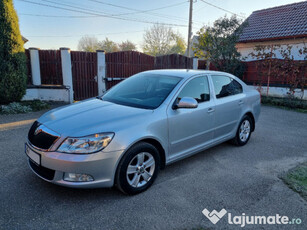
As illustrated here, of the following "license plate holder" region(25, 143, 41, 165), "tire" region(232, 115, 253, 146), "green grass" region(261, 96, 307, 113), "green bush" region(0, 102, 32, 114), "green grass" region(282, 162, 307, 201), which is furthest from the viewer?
"green grass" region(261, 96, 307, 113)

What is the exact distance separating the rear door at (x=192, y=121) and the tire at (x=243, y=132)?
1.06 metres

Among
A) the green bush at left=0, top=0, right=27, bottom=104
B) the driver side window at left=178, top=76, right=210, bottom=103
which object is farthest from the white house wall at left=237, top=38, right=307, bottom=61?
the green bush at left=0, top=0, right=27, bottom=104

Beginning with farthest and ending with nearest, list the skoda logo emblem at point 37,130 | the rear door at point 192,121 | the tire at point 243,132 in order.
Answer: the tire at point 243,132, the rear door at point 192,121, the skoda logo emblem at point 37,130

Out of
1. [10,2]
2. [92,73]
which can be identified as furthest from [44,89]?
[10,2]

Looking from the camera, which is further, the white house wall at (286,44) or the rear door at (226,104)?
the white house wall at (286,44)

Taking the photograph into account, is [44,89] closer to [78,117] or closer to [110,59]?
[110,59]

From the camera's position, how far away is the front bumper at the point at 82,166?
8.09 ft

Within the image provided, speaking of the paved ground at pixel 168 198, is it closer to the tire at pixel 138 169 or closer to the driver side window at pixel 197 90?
the tire at pixel 138 169

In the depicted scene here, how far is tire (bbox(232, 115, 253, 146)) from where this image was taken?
4.70m

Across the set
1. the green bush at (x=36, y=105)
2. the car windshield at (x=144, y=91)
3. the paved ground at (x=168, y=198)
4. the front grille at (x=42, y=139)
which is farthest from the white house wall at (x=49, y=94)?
the front grille at (x=42, y=139)

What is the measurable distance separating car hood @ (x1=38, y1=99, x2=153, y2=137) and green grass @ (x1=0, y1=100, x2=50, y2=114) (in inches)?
199

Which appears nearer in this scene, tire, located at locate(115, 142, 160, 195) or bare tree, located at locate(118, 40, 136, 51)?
tire, located at locate(115, 142, 160, 195)

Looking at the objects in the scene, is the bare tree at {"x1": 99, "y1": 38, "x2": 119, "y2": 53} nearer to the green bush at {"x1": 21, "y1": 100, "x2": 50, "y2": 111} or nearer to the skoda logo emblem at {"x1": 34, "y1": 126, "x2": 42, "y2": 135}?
the green bush at {"x1": 21, "y1": 100, "x2": 50, "y2": 111}

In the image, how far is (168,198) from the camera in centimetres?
287
